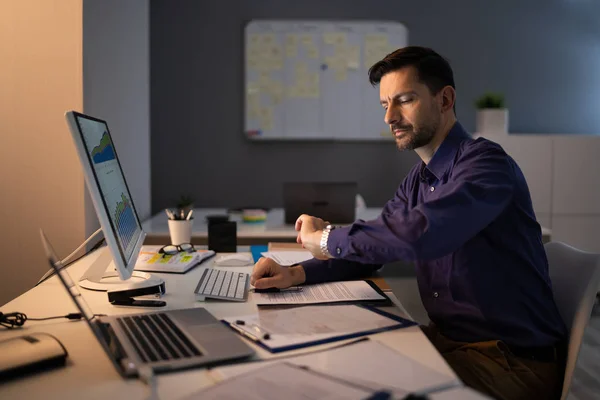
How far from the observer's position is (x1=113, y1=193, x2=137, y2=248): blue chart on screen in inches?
60.5

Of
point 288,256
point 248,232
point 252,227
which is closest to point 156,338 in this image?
point 288,256

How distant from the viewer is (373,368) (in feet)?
3.47

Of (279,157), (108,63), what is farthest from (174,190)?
(108,63)

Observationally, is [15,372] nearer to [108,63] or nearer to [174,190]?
[108,63]

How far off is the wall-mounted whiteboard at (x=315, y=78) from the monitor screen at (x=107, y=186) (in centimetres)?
276

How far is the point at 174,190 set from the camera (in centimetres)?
459

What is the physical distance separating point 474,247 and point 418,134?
0.39 meters

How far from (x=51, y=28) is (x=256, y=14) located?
2.53 meters

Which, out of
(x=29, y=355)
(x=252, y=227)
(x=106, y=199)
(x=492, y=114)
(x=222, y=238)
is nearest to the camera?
(x=29, y=355)

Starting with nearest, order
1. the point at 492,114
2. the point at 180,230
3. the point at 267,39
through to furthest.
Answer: the point at 180,230 < the point at 492,114 < the point at 267,39

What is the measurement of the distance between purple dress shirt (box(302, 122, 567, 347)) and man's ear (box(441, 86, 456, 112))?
4.0 inches

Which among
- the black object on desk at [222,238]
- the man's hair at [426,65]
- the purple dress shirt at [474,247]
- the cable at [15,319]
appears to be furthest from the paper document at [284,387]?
the black object on desk at [222,238]

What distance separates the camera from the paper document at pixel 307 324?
1.20 metres

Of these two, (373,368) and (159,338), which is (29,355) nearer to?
(159,338)
